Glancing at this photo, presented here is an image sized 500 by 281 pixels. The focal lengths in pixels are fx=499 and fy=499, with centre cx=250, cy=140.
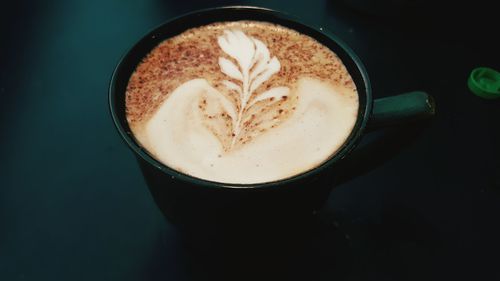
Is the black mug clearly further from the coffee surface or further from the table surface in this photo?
the table surface

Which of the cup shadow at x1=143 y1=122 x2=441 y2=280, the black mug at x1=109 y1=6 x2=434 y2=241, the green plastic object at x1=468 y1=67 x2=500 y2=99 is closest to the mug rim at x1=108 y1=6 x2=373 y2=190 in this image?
the black mug at x1=109 y1=6 x2=434 y2=241

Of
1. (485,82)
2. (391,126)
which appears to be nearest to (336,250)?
(391,126)

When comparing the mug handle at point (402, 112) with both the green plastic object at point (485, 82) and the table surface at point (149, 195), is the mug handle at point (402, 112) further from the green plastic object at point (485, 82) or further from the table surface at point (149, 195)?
the green plastic object at point (485, 82)

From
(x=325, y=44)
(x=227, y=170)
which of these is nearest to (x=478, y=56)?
(x=325, y=44)

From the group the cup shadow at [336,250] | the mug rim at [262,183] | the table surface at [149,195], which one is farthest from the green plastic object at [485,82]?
the mug rim at [262,183]

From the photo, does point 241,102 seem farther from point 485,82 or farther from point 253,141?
point 485,82

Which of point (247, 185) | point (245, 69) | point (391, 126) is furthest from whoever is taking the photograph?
point (245, 69)
